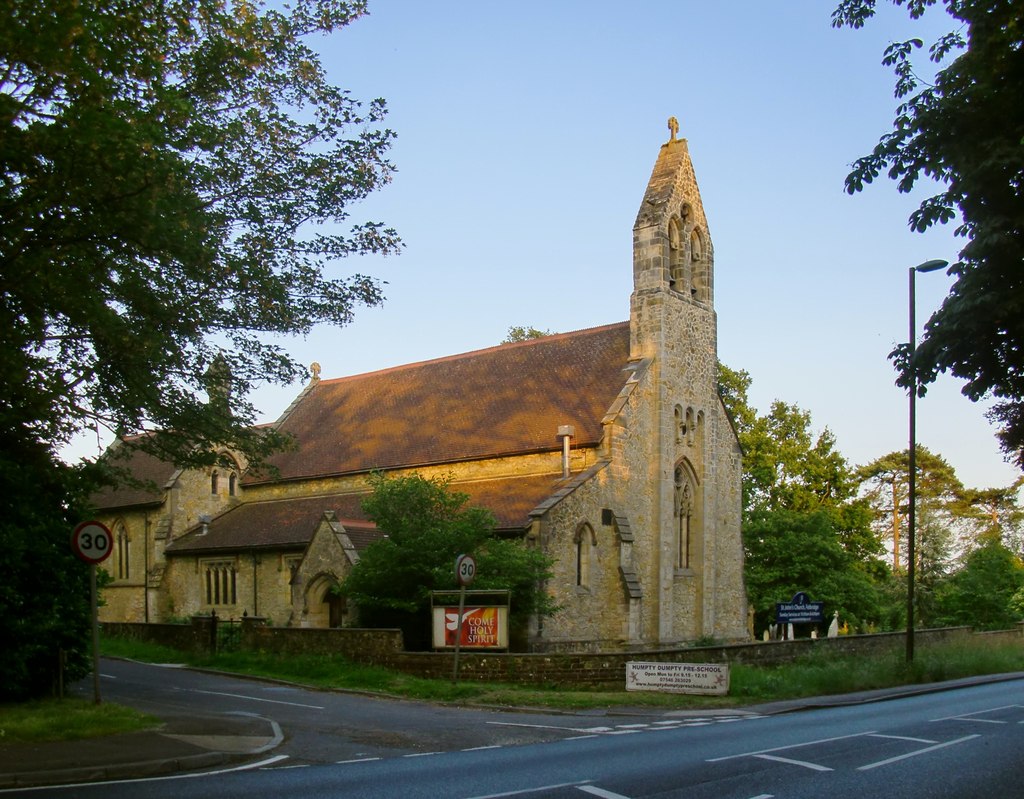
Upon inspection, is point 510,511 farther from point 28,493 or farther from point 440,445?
A: point 28,493

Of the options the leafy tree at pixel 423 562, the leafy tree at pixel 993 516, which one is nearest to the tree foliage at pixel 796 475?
the leafy tree at pixel 993 516

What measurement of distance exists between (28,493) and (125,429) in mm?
2362

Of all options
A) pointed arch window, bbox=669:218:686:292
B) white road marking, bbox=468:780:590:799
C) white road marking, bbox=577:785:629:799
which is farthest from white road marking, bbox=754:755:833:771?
pointed arch window, bbox=669:218:686:292

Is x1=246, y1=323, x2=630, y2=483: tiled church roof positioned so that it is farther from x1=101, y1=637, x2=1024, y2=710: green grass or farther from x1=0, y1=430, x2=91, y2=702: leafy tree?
x1=0, y1=430, x2=91, y2=702: leafy tree

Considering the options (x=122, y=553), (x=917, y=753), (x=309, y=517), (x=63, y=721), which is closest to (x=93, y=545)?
(x=63, y=721)

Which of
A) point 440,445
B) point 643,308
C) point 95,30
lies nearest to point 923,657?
point 643,308

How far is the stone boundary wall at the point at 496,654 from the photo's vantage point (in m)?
21.5

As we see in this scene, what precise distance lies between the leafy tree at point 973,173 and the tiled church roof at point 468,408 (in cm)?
1948

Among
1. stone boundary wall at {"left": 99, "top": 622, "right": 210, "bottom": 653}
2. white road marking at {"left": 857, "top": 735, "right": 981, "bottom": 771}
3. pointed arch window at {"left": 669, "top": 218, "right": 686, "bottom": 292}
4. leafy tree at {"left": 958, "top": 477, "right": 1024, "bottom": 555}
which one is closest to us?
white road marking at {"left": 857, "top": 735, "right": 981, "bottom": 771}

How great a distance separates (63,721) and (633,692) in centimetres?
1095

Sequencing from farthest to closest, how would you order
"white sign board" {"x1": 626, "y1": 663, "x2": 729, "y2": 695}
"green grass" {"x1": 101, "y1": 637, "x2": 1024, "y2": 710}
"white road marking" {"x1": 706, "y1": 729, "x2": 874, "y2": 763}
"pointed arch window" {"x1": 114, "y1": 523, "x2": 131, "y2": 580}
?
"pointed arch window" {"x1": 114, "y1": 523, "x2": 131, "y2": 580} → "white sign board" {"x1": 626, "y1": 663, "x2": 729, "y2": 695} → "green grass" {"x1": 101, "y1": 637, "x2": 1024, "y2": 710} → "white road marking" {"x1": 706, "y1": 729, "x2": 874, "y2": 763}

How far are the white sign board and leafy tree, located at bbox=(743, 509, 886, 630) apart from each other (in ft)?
86.6

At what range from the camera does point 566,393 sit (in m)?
35.0

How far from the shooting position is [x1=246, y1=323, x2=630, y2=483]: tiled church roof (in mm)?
34062
